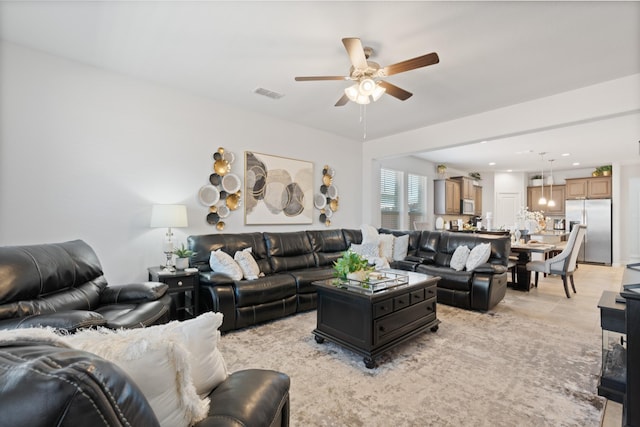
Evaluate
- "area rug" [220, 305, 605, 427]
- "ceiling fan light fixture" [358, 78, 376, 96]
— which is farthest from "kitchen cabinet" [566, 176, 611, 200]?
"ceiling fan light fixture" [358, 78, 376, 96]

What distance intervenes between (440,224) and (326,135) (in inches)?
164

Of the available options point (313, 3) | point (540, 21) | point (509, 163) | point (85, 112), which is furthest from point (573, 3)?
point (509, 163)

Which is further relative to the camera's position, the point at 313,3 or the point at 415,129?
the point at 415,129

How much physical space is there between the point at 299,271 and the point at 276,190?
1413mm

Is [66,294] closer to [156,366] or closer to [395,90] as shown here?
[156,366]

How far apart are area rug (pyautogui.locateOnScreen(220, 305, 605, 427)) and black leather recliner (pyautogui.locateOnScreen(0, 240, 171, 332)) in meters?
0.89

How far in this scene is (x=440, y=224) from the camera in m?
7.78

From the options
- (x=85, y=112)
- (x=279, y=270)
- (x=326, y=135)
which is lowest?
(x=279, y=270)

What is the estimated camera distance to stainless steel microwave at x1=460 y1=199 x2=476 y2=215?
8318 millimetres

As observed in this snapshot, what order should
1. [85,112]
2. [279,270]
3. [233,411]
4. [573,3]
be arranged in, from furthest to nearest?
[279,270] → [85,112] → [573,3] → [233,411]

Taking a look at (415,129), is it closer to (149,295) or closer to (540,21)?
(540,21)

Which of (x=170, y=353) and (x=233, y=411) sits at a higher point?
(x=170, y=353)

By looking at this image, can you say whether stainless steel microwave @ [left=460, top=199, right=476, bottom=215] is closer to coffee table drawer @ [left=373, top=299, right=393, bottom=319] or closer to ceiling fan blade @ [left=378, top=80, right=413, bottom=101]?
ceiling fan blade @ [left=378, top=80, right=413, bottom=101]

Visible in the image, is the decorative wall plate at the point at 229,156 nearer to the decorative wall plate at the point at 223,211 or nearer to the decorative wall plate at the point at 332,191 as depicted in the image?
the decorative wall plate at the point at 223,211
